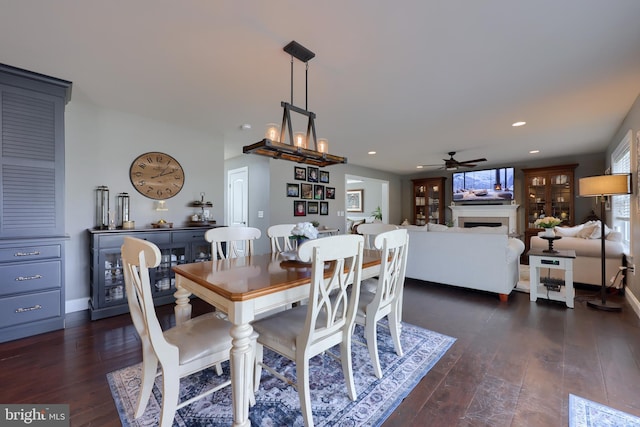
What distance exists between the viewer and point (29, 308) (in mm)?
2518

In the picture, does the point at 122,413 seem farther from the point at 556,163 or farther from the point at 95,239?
the point at 556,163

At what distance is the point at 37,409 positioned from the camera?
1.63m

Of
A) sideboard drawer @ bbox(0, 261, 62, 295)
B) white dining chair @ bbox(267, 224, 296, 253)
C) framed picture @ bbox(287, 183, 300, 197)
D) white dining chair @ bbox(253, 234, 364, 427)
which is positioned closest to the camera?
white dining chair @ bbox(253, 234, 364, 427)

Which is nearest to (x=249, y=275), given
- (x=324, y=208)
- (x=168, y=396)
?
(x=168, y=396)

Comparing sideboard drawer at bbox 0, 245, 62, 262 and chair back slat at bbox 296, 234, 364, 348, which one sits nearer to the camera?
chair back slat at bbox 296, 234, 364, 348

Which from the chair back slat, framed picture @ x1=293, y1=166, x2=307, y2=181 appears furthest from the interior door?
the chair back slat

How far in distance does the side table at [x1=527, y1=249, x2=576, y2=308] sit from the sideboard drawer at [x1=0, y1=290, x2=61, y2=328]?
5152 millimetres

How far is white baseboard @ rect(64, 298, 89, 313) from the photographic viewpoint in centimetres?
306

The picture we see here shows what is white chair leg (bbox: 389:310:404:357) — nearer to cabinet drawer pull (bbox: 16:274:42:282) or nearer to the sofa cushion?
cabinet drawer pull (bbox: 16:274:42:282)

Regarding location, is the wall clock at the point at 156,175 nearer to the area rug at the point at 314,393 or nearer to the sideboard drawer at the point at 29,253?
the sideboard drawer at the point at 29,253

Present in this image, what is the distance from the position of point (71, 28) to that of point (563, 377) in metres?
4.05

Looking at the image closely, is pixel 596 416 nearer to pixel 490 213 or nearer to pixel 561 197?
pixel 561 197

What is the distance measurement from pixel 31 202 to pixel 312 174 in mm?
4268

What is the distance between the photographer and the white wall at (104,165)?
309 centimetres
